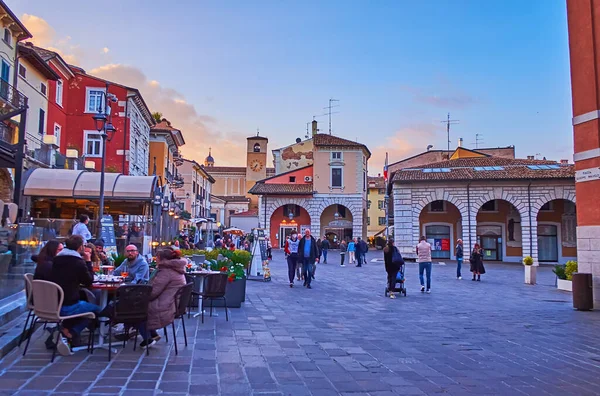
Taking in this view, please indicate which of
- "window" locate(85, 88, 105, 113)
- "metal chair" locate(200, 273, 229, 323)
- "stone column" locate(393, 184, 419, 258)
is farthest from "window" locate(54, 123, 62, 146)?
"metal chair" locate(200, 273, 229, 323)

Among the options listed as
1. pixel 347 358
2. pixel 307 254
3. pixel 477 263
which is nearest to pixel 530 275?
pixel 477 263

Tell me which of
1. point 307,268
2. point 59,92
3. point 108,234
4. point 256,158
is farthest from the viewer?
point 256,158

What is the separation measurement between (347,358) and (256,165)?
64.5 meters

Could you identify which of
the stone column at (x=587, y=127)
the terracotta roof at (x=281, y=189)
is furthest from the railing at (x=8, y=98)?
the terracotta roof at (x=281, y=189)

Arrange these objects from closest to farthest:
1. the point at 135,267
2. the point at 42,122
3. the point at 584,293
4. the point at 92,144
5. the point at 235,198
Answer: the point at 135,267 < the point at 584,293 < the point at 42,122 < the point at 92,144 < the point at 235,198

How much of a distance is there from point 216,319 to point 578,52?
34.7 feet

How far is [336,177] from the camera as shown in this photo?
158 feet

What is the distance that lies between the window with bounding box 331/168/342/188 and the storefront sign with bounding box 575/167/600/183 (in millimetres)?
35804

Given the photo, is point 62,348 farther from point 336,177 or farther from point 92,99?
point 336,177

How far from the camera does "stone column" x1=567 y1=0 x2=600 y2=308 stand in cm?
1157

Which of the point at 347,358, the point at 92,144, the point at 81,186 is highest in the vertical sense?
the point at 92,144

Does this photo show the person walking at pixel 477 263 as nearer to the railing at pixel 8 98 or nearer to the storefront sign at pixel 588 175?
the storefront sign at pixel 588 175

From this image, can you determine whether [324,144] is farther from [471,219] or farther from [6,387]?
[6,387]

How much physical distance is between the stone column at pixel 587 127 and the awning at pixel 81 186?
14.2 m
